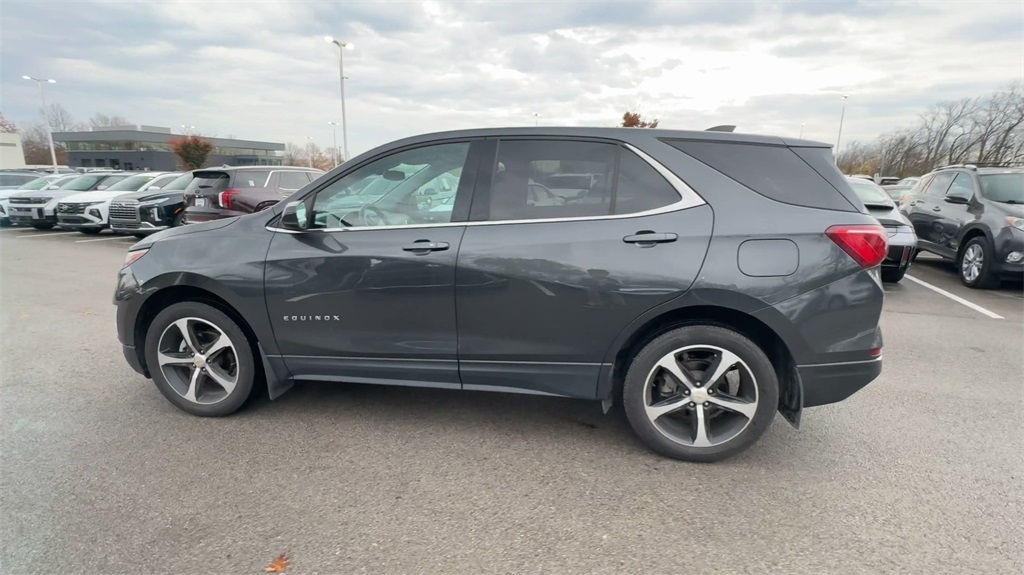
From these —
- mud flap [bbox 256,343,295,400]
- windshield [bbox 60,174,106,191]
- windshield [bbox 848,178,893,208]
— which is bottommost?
mud flap [bbox 256,343,295,400]

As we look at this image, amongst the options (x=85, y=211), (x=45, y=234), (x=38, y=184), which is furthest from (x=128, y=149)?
(x=85, y=211)

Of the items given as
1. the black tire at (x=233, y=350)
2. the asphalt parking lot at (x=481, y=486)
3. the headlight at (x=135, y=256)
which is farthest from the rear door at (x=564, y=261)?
the headlight at (x=135, y=256)

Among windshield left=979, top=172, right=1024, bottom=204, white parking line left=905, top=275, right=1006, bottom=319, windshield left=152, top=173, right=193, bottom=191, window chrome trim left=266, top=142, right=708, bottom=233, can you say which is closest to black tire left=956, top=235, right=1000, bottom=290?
white parking line left=905, top=275, right=1006, bottom=319

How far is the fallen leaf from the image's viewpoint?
2197 mm

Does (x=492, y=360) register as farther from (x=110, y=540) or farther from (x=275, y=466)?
(x=110, y=540)

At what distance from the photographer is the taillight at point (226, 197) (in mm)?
9453

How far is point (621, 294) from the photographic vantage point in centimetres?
285

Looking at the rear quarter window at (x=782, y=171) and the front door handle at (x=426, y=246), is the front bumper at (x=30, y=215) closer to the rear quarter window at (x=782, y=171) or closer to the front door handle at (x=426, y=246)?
the front door handle at (x=426, y=246)

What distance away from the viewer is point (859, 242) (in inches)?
108

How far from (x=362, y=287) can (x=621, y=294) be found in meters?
1.46

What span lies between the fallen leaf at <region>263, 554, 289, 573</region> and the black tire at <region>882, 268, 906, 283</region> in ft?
27.5

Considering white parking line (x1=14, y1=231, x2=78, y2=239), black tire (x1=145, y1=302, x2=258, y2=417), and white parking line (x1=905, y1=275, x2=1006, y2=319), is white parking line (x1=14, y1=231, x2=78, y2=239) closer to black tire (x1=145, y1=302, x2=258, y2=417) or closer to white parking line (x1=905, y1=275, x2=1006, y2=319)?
black tire (x1=145, y1=302, x2=258, y2=417)

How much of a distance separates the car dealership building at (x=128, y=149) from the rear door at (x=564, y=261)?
7098 cm

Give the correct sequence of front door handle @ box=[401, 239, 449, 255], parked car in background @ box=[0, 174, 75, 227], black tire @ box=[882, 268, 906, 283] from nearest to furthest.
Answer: front door handle @ box=[401, 239, 449, 255] → black tire @ box=[882, 268, 906, 283] → parked car in background @ box=[0, 174, 75, 227]
